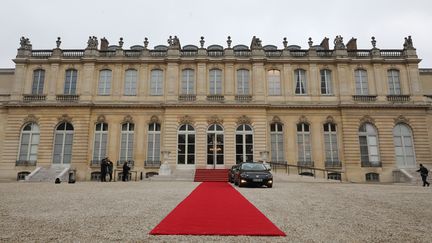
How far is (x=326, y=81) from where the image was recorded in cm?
2412

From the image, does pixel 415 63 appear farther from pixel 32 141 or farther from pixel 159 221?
pixel 32 141

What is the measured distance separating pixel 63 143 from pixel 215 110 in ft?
41.6

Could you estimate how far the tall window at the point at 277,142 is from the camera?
22703 millimetres

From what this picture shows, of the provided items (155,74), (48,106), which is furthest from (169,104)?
(48,106)

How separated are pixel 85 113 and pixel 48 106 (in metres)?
3.12

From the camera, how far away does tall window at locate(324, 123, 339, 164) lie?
22594 mm

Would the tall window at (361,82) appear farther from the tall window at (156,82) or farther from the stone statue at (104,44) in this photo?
the stone statue at (104,44)

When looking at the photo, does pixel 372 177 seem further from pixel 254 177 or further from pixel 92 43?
pixel 92 43

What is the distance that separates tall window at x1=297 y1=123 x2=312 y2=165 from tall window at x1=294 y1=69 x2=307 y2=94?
2975 millimetres

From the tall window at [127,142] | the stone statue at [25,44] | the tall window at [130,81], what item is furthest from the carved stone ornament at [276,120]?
the stone statue at [25,44]

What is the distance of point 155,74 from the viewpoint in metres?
24.2

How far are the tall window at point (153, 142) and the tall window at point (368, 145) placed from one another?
54.3 ft

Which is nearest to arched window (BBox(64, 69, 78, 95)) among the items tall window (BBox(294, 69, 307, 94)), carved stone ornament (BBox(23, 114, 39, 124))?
carved stone ornament (BBox(23, 114, 39, 124))

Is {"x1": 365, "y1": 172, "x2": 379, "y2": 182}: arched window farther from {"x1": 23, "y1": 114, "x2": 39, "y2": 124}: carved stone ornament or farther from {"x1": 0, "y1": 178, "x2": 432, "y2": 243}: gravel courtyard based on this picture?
{"x1": 23, "y1": 114, "x2": 39, "y2": 124}: carved stone ornament
